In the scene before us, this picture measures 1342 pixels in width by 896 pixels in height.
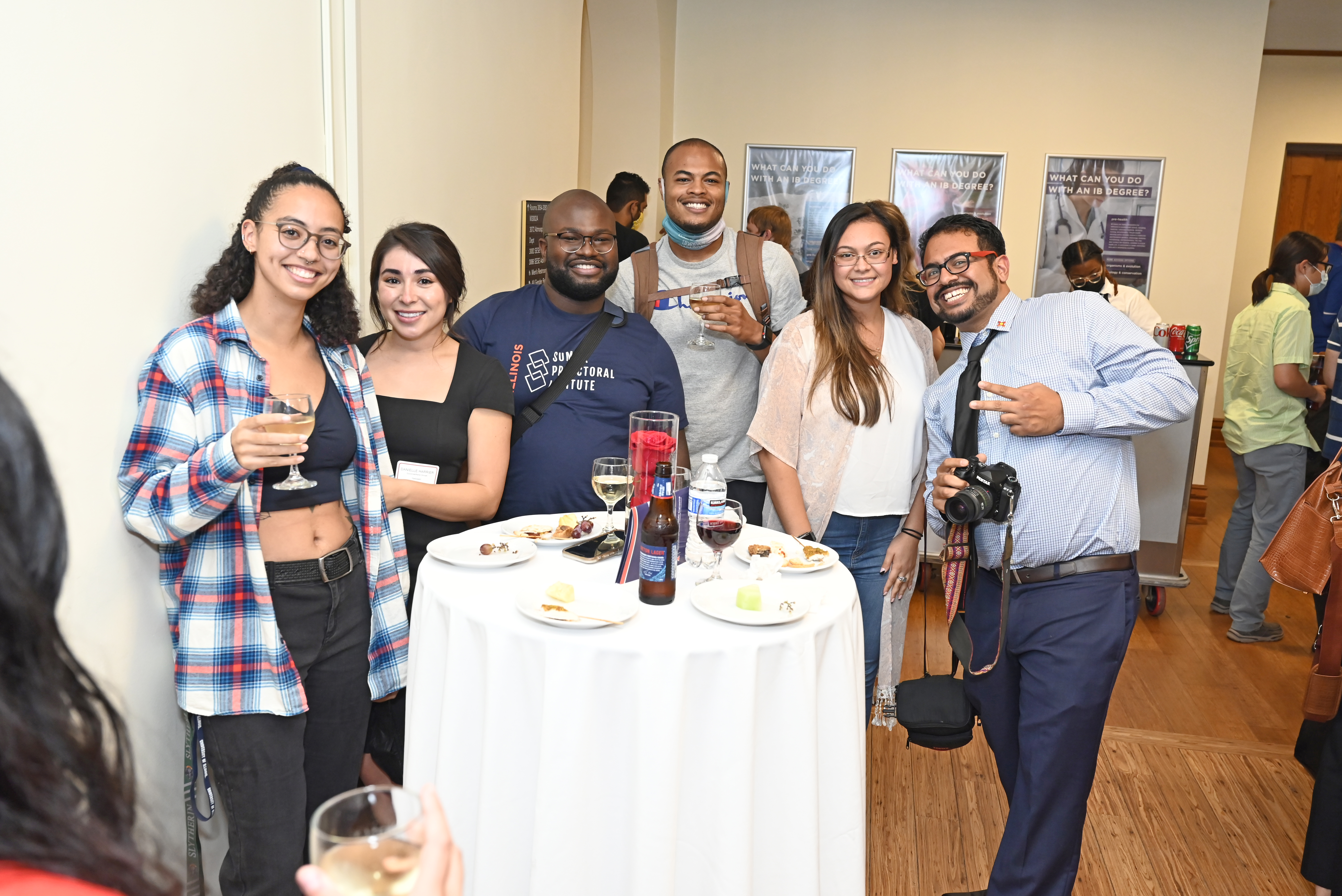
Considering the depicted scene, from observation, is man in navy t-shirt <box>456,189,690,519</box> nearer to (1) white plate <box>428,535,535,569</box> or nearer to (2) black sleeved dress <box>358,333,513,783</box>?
(2) black sleeved dress <box>358,333,513,783</box>

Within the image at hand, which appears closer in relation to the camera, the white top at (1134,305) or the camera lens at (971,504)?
the camera lens at (971,504)

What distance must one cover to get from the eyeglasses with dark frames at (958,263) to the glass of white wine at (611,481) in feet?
3.11

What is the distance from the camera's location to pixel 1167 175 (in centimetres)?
647

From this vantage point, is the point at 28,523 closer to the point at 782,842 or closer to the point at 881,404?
the point at 782,842

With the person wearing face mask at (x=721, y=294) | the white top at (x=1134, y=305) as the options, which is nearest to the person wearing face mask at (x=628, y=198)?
the person wearing face mask at (x=721, y=294)

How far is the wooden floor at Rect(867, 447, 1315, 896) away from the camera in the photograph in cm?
269

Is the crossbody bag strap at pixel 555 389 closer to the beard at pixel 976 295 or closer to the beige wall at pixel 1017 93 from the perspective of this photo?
the beard at pixel 976 295

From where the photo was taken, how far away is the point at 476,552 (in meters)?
2.07

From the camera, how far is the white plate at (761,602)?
172 cm

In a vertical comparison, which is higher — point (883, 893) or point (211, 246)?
point (211, 246)

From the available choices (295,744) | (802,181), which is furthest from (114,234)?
(802,181)

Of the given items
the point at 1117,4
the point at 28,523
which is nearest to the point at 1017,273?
the point at 1117,4

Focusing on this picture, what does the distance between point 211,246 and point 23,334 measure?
58 cm

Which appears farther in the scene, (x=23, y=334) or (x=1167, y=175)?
(x=1167, y=175)
